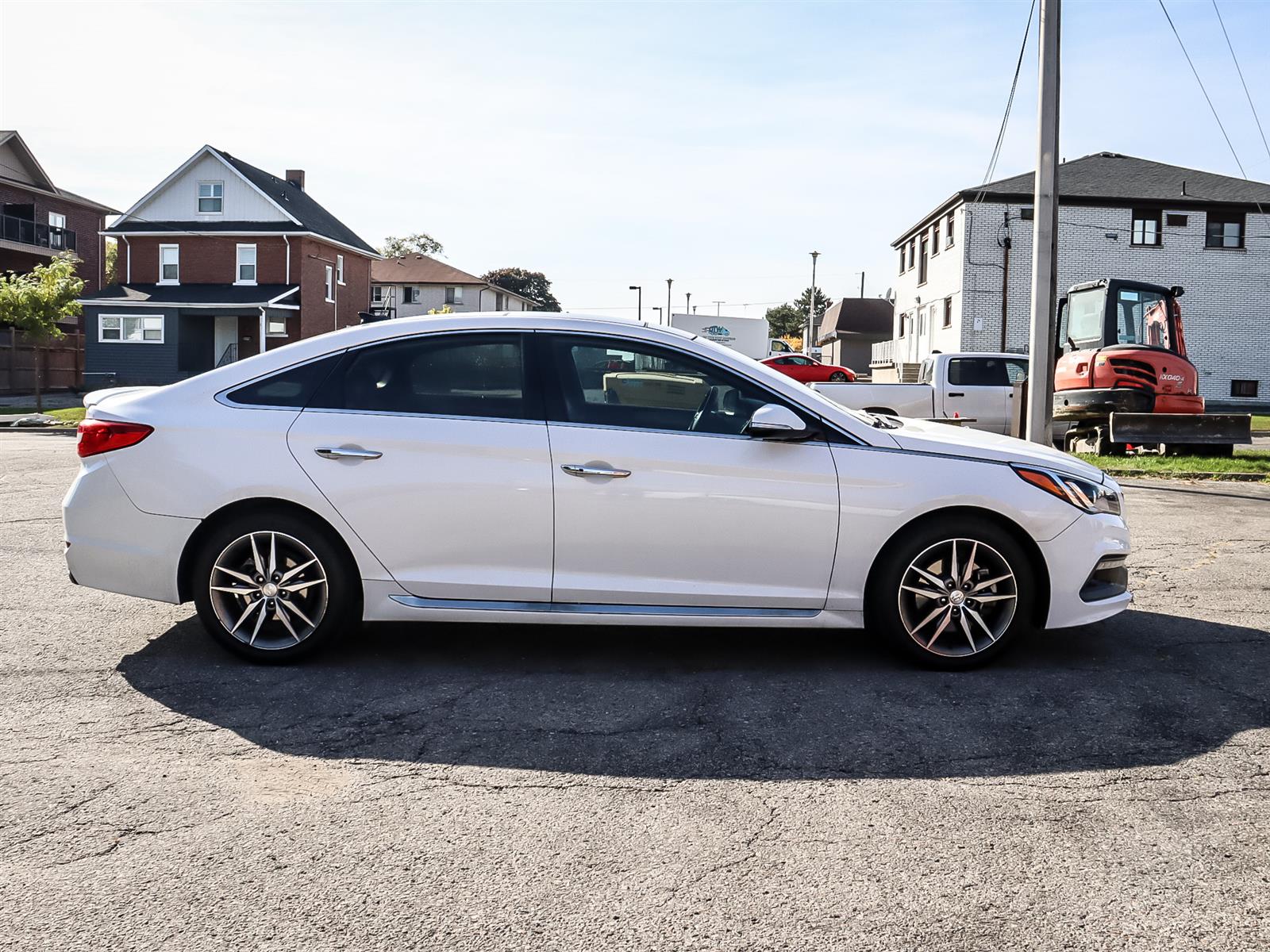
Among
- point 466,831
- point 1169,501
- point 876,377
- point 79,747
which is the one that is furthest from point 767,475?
point 876,377

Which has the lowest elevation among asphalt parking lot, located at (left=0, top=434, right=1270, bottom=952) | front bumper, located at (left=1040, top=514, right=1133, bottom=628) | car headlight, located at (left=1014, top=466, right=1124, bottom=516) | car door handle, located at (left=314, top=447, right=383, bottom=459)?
asphalt parking lot, located at (left=0, top=434, right=1270, bottom=952)

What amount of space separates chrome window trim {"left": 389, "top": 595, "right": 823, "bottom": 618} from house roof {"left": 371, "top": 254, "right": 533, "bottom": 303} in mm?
A: 70261

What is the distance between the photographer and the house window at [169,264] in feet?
150

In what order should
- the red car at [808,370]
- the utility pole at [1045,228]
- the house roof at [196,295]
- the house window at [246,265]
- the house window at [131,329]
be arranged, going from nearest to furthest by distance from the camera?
the utility pole at [1045,228]
the red car at [808,370]
the house roof at [196,295]
the house window at [131,329]
the house window at [246,265]

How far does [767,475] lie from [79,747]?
9.88 feet

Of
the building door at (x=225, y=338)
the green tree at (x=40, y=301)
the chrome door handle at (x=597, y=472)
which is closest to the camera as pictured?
the chrome door handle at (x=597, y=472)

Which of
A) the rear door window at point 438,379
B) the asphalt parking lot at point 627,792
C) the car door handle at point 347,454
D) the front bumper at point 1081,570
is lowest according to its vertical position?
the asphalt parking lot at point 627,792

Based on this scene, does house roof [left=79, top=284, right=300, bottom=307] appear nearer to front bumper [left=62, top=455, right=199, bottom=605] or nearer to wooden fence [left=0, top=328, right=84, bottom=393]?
wooden fence [left=0, top=328, right=84, bottom=393]

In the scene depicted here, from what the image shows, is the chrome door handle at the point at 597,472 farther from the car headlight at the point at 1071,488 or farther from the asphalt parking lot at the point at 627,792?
the car headlight at the point at 1071,488

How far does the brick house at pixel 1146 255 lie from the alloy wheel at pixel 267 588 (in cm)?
3448

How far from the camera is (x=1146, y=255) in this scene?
39.7 metres

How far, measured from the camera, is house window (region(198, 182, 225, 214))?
150ft

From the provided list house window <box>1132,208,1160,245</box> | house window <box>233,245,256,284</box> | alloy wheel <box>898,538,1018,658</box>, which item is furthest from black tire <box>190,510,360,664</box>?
house window <box>233,245,256,284</box>

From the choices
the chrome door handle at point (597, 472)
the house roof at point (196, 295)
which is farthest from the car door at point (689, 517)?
the house roof at point (196, 295)
